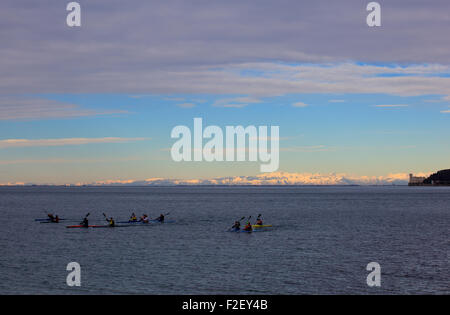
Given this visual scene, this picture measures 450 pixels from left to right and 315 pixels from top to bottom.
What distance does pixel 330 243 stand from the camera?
63219mm

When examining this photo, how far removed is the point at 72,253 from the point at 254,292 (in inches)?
1060

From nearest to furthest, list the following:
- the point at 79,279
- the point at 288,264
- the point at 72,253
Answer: the point at 79,279
the point at 288,264
the point at 72,253

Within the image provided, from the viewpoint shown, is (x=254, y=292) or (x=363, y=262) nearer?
(x=254, y=292)

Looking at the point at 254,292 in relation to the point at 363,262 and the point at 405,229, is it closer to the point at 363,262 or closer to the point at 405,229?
the point at 363,262

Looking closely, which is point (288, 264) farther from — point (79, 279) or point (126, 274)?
point (79, 279)

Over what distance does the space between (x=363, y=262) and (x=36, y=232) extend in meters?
53.1

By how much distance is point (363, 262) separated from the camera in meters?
48.8
